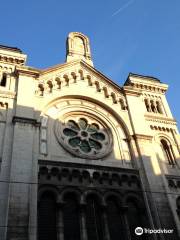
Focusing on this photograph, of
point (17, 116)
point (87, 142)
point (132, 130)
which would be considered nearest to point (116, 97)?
point (132, 130)

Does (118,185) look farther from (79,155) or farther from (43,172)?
(43,172)

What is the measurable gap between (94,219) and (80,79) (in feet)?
34.4

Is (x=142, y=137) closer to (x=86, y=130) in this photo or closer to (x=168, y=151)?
(x=168, y=151)

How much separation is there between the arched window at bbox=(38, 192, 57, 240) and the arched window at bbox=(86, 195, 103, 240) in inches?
70.5

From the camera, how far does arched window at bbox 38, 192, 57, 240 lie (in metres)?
14.9

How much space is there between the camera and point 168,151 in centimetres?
2211

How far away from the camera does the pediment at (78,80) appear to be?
2150 centimetres

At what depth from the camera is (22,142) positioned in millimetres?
16969

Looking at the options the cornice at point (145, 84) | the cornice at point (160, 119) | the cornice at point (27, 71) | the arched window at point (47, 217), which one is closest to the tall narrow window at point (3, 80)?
the cornice at point (27, 71)

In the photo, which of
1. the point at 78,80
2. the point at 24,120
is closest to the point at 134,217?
the point at 24,120

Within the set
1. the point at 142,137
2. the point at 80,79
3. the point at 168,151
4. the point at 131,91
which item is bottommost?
the point at 168,151

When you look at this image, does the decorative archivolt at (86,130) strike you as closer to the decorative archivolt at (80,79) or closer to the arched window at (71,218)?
the decorative archivolt at (80,79)

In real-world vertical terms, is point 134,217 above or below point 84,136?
below

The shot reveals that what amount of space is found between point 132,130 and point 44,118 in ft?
19.5
